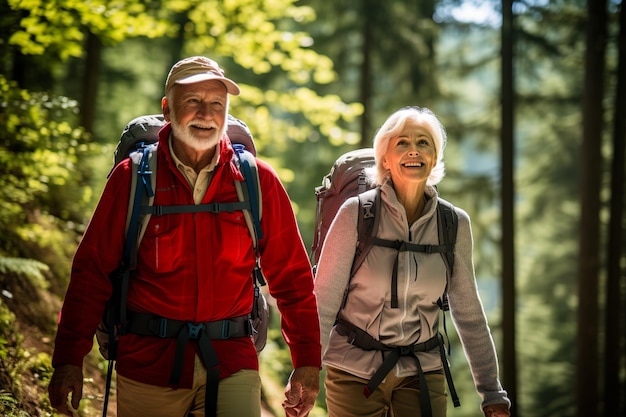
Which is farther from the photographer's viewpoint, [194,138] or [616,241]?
[616,241]

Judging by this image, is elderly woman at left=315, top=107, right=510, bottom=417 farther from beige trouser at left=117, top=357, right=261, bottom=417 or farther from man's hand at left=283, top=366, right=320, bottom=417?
beige trouser at left=117, top=357, right=261, bottom=417

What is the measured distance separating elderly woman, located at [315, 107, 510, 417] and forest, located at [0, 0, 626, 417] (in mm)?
2174

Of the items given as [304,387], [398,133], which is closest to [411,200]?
[398,133]

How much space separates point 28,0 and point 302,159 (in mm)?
15147

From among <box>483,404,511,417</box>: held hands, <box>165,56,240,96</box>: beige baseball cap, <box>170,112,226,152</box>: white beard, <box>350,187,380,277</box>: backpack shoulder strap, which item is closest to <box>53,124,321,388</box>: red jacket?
<box>170,112,226,152</box>: white beard

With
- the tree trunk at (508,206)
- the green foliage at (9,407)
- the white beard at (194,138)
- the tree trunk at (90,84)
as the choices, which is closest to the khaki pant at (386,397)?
the white beard at (194,138)

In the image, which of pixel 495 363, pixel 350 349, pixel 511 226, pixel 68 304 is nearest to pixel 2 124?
pixel 68 304

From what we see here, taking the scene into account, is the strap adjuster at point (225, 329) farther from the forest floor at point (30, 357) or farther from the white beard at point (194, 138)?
the forest floor at point (30, 357)

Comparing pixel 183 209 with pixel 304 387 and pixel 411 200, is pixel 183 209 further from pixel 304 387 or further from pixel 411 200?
pixel 411 200

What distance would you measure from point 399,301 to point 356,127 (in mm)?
15605

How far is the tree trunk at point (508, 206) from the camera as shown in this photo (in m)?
12.4

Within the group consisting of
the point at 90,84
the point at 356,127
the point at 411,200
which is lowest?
the point at 411,200

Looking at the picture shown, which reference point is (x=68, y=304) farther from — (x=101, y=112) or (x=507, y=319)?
(x=101, y=112)

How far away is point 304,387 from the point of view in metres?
3.54
